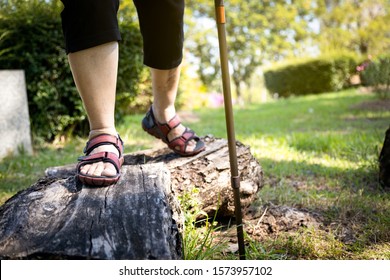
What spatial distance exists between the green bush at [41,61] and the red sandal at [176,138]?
230 cm

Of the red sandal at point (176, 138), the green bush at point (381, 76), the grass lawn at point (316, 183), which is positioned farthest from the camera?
the green bush at point (381, 76)

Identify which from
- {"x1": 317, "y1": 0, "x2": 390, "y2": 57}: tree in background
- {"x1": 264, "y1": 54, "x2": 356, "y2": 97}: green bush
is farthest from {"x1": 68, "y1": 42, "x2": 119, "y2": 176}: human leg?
{"x1": 317, "y1": 0, "x2": 390, "y2": 57}: tree in background

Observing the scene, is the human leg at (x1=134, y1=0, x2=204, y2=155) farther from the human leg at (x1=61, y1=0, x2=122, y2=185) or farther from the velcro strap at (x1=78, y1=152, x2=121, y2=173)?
the velcro strap at (x1=78, y1=152, x2=121, y2=173)

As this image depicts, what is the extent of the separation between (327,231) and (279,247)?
0.86 ft

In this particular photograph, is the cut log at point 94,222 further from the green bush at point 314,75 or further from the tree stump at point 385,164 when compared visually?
the green bush at point 314,75

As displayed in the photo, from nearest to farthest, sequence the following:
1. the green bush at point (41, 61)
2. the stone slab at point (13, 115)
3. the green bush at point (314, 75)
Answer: the stone slab at point (13, 115), the green bush at point (41, 61), the green bush at point (314, 75)

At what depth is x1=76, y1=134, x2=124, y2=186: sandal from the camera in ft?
4.38

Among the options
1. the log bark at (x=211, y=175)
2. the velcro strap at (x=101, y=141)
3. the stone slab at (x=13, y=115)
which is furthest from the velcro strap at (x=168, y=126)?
the stone slab at (x=13, y=115)

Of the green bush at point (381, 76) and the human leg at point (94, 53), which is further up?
the human leg at point (94, 53)

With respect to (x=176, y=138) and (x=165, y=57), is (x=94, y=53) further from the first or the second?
(x=176, y=138)

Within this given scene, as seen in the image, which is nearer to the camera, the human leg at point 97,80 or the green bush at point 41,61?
the human leg at point 97,80

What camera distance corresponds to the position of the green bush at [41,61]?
384 cm

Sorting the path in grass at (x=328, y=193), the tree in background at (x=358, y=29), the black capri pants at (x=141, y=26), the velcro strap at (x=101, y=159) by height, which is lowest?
the path in grass at (x=328, y=193)

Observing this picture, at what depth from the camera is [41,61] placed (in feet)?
12.9
